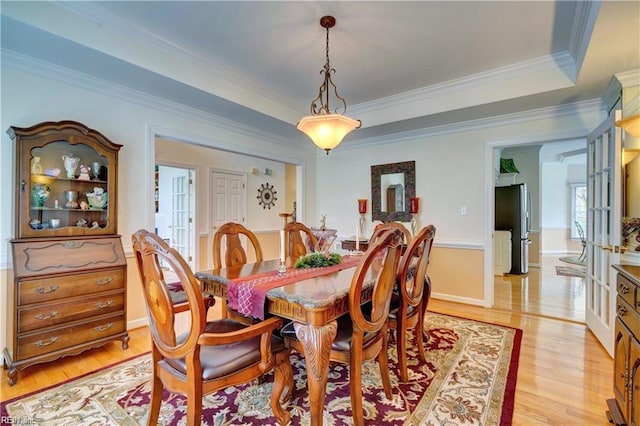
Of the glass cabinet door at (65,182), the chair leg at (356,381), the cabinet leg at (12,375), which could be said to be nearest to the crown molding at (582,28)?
the chair leg at (356,381)

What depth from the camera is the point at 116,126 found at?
9.45 ft

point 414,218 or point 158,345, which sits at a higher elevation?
point 414,218

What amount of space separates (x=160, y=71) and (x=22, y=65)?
0.98m

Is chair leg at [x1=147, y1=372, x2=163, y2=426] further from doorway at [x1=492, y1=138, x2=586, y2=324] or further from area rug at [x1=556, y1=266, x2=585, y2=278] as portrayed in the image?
area rug at [x1=556, y1=266, x2=585, y2=278]

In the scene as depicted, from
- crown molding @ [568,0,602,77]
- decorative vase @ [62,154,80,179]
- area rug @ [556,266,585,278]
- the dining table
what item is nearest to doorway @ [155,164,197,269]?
decorative vase @ [62,154,80,179]

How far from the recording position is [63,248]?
2316 mm

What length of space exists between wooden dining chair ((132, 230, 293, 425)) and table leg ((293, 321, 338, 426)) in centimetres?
18

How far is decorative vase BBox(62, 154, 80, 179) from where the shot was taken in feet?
8.24

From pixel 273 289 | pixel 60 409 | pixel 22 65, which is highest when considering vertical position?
pixel 22 65

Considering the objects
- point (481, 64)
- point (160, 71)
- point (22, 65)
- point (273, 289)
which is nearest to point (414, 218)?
point (481, 64)

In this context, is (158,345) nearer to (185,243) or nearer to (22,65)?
(22,65)

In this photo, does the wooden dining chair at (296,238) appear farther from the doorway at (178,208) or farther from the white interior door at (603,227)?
the doorway at (178,208)

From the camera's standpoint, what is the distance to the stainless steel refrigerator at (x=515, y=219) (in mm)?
5727

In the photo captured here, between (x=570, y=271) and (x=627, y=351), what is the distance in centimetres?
538
